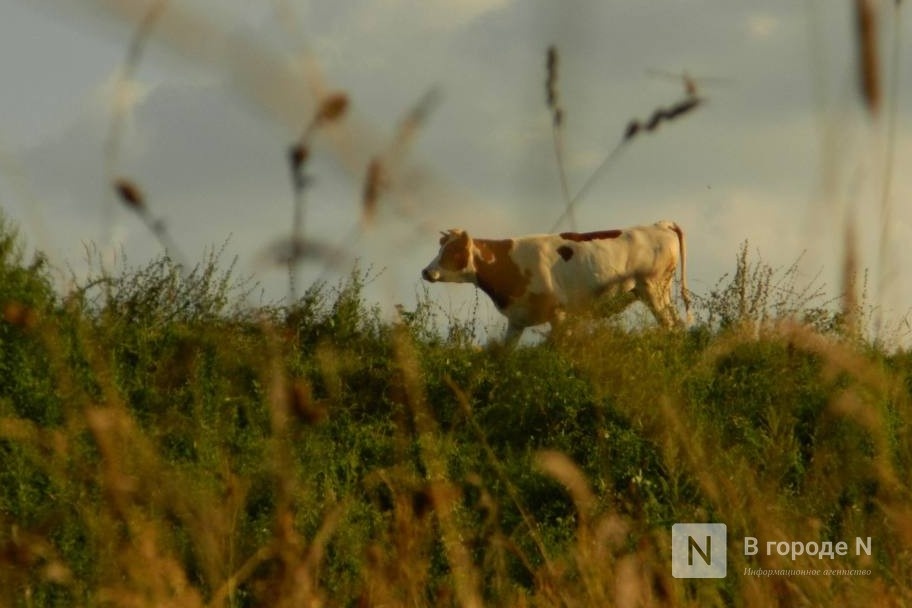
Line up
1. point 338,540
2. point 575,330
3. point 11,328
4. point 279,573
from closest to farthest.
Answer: point 279,573
point 338,540
point 11,328
point 575,330

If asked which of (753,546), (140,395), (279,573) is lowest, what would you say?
(279,573)

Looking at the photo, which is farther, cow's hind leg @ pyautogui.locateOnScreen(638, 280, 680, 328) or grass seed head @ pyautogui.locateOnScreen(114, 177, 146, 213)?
cow's hind leg @ pyautogui.locateOnScreen(638, 280, 680, 328)

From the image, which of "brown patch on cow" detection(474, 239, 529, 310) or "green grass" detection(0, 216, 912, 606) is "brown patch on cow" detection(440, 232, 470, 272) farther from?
"green grass" detection(0, 216, 912, 606)

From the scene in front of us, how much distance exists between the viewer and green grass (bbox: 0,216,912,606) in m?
3.81

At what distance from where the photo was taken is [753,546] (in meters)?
3.72

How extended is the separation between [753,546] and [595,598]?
1.11 meters

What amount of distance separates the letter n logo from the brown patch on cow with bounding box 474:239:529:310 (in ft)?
25.5

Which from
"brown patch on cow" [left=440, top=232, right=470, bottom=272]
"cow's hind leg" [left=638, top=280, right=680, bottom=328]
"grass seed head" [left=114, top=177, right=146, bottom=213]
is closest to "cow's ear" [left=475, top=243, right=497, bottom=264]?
"brown patch on cow" [left=440, top=232, right=470, bottom=272]

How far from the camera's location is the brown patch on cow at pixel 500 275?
12109mm

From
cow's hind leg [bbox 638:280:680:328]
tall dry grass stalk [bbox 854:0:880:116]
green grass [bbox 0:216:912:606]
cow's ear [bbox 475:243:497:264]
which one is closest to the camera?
tall dry grass stalk [bbox 854:0:880:116]

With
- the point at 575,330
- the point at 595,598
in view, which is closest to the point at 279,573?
the point at 595,598

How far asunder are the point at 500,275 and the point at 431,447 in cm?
583

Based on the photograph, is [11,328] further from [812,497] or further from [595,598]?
[595,598]

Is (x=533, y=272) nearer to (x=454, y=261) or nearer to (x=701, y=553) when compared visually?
(x=454, y=261)
